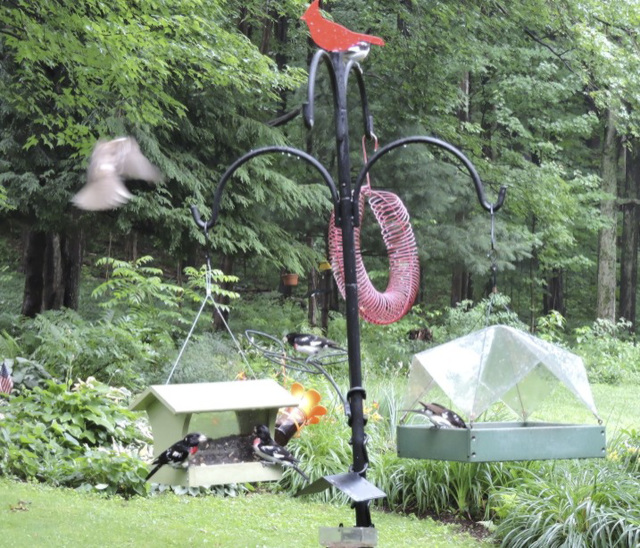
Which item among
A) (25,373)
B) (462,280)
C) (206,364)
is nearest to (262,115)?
(206,364)

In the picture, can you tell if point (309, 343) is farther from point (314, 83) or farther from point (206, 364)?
point (314, 83)

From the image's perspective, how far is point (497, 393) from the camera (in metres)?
4.01

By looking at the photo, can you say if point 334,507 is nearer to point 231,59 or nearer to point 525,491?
point 525,491

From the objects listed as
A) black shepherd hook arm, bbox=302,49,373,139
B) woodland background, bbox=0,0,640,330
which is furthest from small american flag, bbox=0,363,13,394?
black shepherd hook arm, bbox=302,49,373,139

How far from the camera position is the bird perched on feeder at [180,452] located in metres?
3.20

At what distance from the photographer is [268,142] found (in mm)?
11180

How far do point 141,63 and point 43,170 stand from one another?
3185 mm

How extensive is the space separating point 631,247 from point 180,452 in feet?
73.2

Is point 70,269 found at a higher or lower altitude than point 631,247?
lower

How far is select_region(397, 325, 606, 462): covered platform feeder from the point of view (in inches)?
137

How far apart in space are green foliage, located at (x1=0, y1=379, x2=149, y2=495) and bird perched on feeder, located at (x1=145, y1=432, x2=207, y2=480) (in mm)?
1741

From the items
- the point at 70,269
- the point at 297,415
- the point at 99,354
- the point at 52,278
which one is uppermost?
the point at 70,269

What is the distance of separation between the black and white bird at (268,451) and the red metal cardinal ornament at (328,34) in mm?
1606

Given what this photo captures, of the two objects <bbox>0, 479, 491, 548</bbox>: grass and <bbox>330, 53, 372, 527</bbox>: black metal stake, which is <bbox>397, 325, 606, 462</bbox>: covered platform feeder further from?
<bbox>0, 479, 491, 548</bbox>: grass
